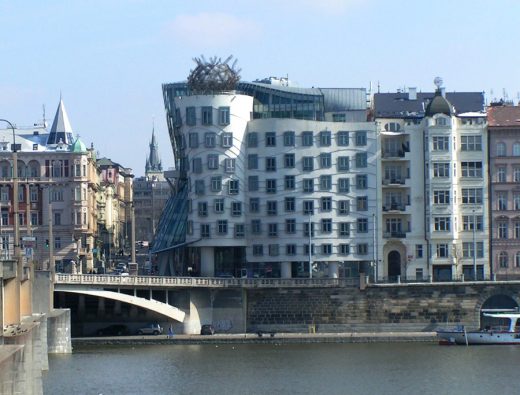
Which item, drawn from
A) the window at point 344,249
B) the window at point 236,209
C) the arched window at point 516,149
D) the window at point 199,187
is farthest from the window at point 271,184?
the arched window at point 516,149

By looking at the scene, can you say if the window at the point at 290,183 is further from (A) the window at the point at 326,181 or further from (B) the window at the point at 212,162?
(B) the window at the point at 212,162

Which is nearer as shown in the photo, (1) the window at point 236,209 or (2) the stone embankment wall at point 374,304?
(2) the stone embankment wall at point 374,304

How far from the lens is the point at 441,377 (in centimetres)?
9269

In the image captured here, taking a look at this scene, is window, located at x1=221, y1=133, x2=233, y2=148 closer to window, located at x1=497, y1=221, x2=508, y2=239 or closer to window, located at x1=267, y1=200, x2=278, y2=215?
window, located at x1=267, y1=200, x2=278, y2=215

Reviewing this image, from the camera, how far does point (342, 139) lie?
132 m

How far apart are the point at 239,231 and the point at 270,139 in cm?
817

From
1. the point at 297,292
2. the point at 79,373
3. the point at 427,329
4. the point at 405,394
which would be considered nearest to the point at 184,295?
the point at 297,292

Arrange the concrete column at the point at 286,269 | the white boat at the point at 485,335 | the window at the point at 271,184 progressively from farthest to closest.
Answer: the window at the point at 271,184, the concrete column at the point at 286,269, the white boat at the point at 485,335

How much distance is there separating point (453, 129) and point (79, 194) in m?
42.7

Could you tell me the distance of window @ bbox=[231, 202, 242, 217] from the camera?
131 m

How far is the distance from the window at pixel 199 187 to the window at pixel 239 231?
13.2ft

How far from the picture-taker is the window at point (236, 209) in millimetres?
131125

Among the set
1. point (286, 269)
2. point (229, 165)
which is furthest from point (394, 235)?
point (229, 165)

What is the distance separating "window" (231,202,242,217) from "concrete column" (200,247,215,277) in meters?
3.76
